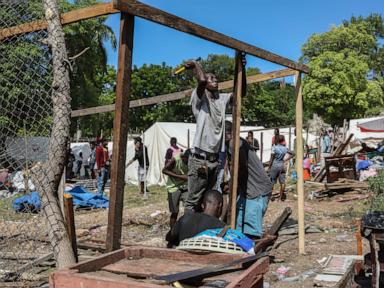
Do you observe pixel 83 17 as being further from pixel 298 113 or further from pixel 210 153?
pixel 298 113

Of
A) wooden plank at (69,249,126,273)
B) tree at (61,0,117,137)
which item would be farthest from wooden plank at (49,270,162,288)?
tree at (61,0,117,137)

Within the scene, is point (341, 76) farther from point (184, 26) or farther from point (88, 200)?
point (184, 26)

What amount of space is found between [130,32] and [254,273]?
1699mm

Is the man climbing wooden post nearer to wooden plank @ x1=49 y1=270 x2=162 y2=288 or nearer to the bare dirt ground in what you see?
the bare dirt ground

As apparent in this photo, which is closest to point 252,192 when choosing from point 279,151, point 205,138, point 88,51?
point 205,138

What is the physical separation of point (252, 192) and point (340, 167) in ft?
32.2

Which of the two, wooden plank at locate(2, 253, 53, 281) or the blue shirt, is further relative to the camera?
the blue shirt

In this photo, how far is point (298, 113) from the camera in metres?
6.26

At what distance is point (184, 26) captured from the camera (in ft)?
11.3

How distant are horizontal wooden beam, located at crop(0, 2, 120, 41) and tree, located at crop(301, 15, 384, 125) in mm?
29753

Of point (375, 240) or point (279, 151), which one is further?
point (279, 151)

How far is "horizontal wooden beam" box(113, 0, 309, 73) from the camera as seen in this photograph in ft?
9.85

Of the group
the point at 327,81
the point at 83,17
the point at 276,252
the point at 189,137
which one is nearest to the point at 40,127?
the point at 83,17

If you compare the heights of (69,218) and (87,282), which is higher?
(69,218)
